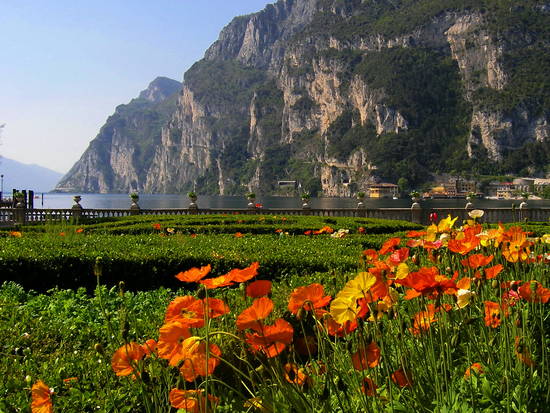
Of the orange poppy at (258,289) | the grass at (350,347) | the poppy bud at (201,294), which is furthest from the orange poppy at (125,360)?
the orange poppy at (258,289)

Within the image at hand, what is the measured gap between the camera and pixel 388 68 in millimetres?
180625

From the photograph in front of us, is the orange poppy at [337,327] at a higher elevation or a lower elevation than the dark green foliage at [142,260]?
higher

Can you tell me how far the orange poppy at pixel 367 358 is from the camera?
2.00 metres

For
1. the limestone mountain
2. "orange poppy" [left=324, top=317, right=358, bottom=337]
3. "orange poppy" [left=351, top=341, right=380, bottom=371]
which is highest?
the limestone mountain

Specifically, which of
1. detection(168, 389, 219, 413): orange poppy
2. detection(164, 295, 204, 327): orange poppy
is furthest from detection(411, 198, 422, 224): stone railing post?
detection(168, 389, 219, 413): orange poppy

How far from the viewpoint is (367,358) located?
2.04 metres

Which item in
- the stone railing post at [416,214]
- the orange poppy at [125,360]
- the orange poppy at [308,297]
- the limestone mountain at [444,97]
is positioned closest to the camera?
the orange poppy at [125,360]

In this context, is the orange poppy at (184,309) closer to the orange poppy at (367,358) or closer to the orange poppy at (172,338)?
the orange poppy at (172,338)

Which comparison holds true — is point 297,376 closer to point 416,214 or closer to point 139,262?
point 139,262

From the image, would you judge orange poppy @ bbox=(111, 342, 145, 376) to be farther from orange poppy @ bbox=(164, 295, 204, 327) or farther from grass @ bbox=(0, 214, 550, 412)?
orange poppy @ bbox=(164, 295, 204, 327)

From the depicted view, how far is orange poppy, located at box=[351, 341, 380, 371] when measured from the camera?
6.58ft

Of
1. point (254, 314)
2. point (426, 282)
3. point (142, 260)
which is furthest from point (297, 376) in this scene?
point (142, 260)

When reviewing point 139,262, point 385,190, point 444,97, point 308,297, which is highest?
point 444,97

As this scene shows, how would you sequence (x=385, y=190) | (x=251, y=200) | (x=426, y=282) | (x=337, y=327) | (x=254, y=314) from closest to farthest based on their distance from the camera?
(x=254, y=314)
(x=426, y=282)
(x=337, y=327)
(x=251, y=200)
(x=385, y=190)
